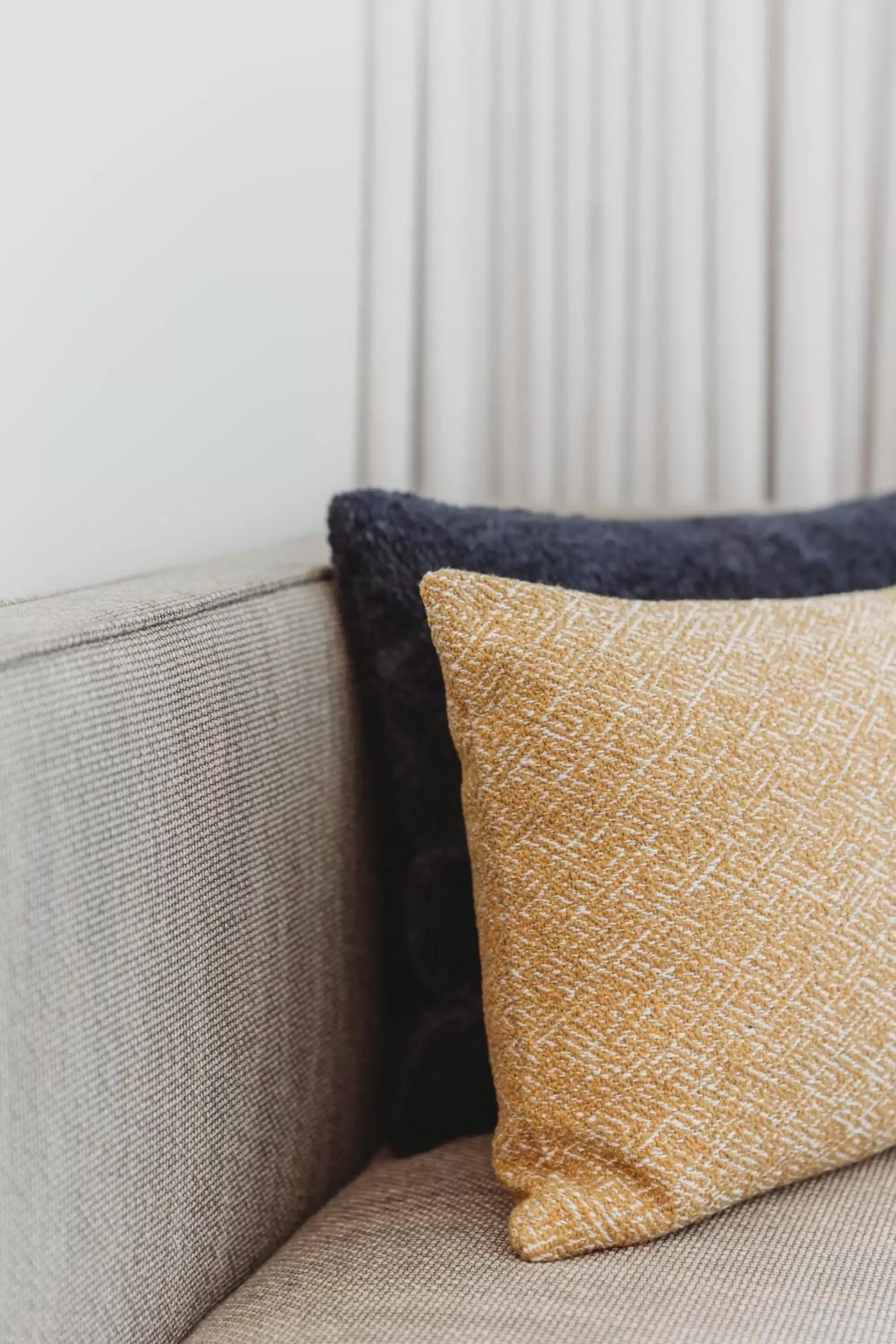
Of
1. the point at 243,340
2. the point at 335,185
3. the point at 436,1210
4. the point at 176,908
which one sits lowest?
the point at 436,1210

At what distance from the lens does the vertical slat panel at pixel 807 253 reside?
4.39ft

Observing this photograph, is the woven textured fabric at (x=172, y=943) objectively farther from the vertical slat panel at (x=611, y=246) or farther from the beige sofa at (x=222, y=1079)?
the vertical slat panel at (x=611, y=246)

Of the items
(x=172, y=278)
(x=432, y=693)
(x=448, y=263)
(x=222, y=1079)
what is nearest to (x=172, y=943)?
(x=222, y=1079)

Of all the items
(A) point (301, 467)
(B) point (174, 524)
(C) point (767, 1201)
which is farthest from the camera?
(A) point (301, 467)

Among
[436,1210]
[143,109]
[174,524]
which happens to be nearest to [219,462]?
[174,524]

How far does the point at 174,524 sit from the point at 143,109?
1.12 ft

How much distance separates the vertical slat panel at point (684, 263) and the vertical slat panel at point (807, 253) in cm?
8

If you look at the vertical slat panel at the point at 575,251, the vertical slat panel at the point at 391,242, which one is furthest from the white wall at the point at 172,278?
the vertical slat panel at the point at 575,251

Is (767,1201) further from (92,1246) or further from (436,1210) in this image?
(92,1246)

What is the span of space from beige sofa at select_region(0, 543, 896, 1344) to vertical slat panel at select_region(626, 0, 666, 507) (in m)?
0.64

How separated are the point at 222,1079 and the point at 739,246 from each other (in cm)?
101

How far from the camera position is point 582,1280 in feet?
2.36

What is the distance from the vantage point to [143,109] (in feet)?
3.49

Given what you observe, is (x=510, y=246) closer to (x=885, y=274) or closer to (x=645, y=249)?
(x=645, y=249)
